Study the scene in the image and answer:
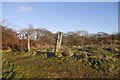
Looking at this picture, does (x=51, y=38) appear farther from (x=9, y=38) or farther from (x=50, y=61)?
(x=50, y=61)

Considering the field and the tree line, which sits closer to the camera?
the field

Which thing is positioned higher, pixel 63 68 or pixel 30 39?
pixel 30 39

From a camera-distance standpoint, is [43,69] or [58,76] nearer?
[58,76]

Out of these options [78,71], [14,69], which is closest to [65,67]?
[78,71]

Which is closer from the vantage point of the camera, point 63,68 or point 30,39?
point 63,68

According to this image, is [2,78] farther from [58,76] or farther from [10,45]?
[10,45]

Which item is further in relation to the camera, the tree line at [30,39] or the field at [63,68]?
the tree line at [30,39]

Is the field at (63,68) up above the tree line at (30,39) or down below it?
below

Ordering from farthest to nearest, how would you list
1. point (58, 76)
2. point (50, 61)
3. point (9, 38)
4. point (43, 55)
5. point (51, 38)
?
1. point (51, 38)
2. point (9, 38)
3. point (43, 55)
4. point (50, 61)
5. point (58, 76)

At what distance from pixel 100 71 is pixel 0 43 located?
18.0 meters

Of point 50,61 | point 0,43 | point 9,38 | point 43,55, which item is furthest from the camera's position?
point 9,38

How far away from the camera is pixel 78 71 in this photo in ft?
48.5

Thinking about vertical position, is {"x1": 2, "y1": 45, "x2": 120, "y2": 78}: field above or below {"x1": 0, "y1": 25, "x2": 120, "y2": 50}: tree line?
below

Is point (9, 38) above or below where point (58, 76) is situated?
above
